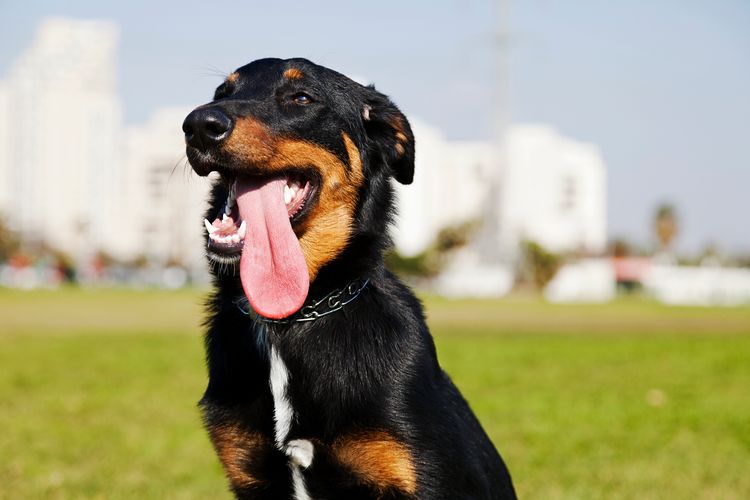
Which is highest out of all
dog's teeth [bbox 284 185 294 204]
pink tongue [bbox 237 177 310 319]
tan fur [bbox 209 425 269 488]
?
dog's teeth [bbox 284 185 294 204]

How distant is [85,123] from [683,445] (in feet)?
563

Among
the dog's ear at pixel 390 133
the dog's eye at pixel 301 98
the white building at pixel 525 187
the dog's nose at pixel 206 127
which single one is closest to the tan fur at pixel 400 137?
the dog's ear at pixel 390 133

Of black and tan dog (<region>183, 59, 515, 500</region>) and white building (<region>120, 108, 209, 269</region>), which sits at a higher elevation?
black and tan dog (<region>183, 59, 515, 500</region>)

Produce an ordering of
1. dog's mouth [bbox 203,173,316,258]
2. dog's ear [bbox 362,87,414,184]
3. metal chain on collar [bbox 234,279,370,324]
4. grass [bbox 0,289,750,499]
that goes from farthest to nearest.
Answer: grass [bbox 0,289,750,499], dog's ear [bbox 362,87,414,184], metal chain on collar [bbox 234,279,370,324], dog's mouth [bbox 203,173,316,258]

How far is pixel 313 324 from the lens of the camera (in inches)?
152

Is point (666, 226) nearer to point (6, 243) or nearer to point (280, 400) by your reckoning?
point (6, 243)

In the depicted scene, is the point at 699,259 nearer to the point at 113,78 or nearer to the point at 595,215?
the point at 595,215

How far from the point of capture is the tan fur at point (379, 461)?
141 inches

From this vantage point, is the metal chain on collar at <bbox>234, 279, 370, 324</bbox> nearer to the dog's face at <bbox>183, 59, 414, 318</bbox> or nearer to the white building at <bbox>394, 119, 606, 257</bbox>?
the dog's face at <bbox>183, 59, 414, 318</bbox>

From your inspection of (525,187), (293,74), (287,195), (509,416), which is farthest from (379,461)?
(525,187)

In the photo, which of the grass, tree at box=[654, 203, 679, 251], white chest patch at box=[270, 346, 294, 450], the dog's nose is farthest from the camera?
tree at box=[654, 203, 679, 251]

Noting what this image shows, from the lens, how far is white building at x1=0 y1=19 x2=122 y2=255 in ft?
538

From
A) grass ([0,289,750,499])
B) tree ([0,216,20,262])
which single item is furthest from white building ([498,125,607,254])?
grass ([0,289,750,499])

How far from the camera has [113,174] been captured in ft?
549
